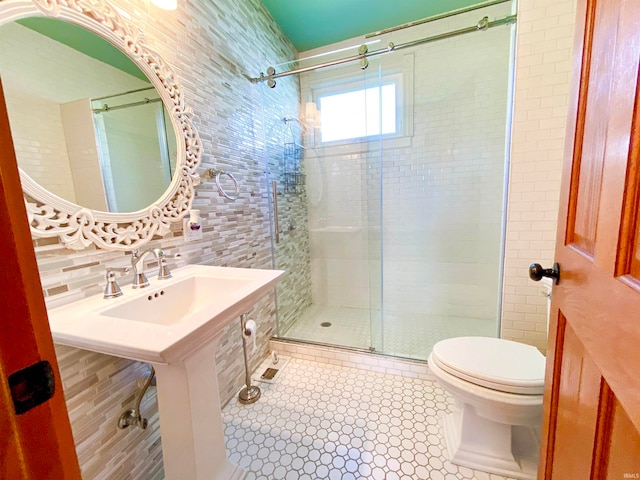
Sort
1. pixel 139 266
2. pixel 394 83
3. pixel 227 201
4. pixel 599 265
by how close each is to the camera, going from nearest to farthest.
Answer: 1. pixel 599 265
2. pixel 139 266
3. pixel 227 201
4. pixel 394 83

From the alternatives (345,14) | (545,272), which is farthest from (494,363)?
(345,14)

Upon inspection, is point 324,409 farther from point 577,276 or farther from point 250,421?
point 577,276

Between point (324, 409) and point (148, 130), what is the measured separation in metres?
1.62

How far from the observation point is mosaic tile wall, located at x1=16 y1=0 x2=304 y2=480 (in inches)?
33.4

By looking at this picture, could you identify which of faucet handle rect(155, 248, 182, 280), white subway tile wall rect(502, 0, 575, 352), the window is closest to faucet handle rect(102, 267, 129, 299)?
faucet handle rect(155, 248, 182, 280)

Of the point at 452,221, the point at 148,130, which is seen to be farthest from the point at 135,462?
the point at 452,221

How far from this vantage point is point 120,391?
96 cm

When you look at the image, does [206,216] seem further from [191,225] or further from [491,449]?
[491,449]

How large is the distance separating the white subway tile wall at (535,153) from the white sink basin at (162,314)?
1406 millimetres

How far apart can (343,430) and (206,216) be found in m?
1.29

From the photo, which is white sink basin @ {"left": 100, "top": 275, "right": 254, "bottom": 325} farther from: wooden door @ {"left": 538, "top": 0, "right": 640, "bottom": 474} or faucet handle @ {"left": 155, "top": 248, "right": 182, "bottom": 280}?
wooden door @ {"left": 538, "top": 0, "right": 640, "bottom": 474}

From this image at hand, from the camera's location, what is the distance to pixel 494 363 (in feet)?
3.58

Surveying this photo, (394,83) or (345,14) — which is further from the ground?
(345,14)

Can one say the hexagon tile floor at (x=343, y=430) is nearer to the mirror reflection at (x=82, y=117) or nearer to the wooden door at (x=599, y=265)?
the wooden door at (x=599, y=265)
